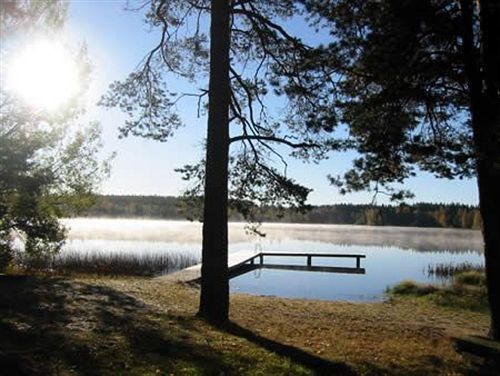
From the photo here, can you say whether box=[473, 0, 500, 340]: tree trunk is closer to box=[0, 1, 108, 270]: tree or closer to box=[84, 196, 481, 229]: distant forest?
box=[0, 1, 108, 270]: tree

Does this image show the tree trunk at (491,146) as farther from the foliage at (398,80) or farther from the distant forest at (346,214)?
the distant forest at (346,214)

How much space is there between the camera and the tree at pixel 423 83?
7945 mm

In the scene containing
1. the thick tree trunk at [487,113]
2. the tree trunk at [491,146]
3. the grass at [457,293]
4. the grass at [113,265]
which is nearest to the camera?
the tree trunk at [491,146]

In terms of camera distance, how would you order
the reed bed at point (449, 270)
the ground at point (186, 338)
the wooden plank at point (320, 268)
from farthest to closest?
the wooden plank at point (320, 268) < the reed bed at point (449, 270) < the ground at point (186, 338)

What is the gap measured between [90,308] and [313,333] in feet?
11.6

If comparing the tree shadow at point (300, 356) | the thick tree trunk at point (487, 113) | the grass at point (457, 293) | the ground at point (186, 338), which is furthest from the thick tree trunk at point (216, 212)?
the grass at point (457, 293)

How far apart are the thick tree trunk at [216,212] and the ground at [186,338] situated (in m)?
0.44

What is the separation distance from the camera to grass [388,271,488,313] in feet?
49.9

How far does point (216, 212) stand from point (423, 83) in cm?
386

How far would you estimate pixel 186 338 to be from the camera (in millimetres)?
6992

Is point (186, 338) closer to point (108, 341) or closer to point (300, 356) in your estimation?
point (108, 341)

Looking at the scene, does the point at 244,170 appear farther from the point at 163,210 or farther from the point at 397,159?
the point at 163,210

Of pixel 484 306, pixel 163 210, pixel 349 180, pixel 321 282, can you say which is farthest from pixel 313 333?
→ pixel 163 210

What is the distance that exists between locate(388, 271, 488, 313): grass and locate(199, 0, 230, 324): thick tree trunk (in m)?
8.40
